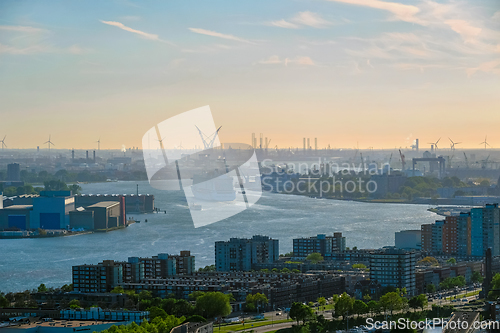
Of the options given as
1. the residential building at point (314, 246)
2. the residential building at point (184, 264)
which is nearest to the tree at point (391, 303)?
the residential building at point (184, 264)

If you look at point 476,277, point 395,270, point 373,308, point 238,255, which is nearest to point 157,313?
point 373,308

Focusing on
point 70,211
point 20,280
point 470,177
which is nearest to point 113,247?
point 20,280

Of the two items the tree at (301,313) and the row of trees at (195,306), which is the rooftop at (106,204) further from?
the tree at (301,313)

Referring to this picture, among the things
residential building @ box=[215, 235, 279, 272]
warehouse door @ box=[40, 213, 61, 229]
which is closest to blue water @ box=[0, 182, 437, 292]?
residential building @ box=[215, 235, 279, 272]

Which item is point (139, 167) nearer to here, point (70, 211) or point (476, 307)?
point (70, 211)

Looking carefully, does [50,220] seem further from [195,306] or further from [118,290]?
[195,306]

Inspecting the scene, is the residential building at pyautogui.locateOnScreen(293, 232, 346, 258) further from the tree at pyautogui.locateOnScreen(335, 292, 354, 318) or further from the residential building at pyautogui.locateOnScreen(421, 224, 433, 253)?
the tree at pyautogui.locateOnScreen(335, 292, 354, 318)
